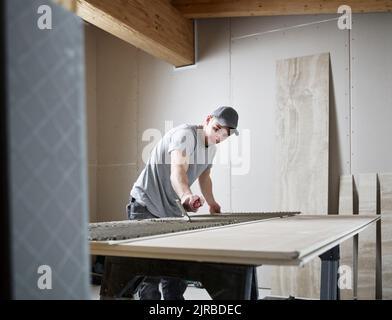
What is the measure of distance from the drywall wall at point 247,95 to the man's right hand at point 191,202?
1999 millimetres

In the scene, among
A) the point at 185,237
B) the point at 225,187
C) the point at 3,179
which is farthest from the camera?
the point at 225,187

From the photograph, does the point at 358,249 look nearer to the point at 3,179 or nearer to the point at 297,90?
the point at 297,90

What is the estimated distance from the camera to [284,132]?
4.05 m

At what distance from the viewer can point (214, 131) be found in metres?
2.83

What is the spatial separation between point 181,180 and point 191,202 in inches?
9.3

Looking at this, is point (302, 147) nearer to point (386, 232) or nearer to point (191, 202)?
point (386, 232)

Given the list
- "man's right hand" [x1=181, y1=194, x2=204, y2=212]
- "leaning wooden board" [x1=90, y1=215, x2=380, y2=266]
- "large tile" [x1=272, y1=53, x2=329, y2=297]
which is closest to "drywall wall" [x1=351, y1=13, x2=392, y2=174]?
"large tile" [x1=272, y1=53, x2=329, y2=297]

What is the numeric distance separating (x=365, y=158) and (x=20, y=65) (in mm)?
3640

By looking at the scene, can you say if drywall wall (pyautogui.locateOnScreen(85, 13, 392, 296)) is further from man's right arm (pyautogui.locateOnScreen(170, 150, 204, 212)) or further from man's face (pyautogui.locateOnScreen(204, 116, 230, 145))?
man's right arm (pyautogui.locateOnScreen(170, 150, 204, 212))

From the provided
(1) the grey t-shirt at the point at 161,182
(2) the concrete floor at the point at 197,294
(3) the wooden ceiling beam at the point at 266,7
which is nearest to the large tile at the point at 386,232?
(2) the concrete floor at the point at 197,294

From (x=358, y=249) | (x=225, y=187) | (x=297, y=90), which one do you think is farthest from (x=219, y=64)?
(x=358, y=249)

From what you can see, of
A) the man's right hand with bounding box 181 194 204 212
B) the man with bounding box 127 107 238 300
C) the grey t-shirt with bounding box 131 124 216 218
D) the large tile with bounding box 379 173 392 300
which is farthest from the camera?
the large tile with bounding box 379 173 392 300

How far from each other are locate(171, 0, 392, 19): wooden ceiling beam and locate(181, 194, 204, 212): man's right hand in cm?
229

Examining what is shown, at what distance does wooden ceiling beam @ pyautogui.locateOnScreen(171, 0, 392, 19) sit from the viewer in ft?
11.8
